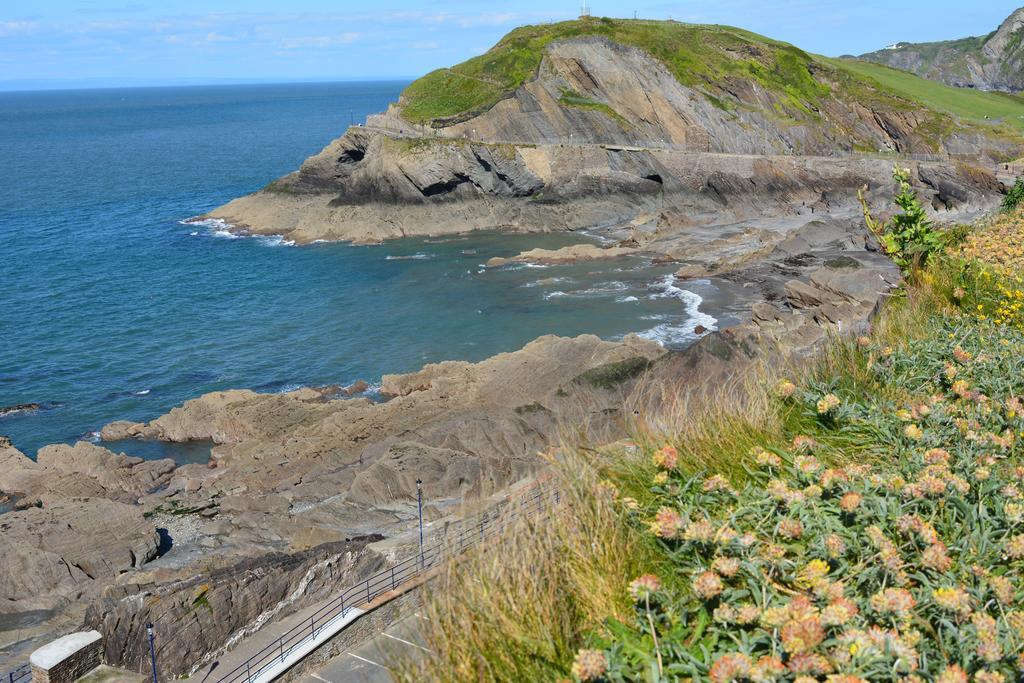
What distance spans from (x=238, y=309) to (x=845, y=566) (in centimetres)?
4967

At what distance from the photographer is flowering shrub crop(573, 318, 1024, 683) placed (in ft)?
14.6

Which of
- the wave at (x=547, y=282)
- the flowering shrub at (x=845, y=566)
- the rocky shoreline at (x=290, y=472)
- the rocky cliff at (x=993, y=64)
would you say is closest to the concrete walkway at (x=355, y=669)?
the rocky shoreline at (x=290, y=472)

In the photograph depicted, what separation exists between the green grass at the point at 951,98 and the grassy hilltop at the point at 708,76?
0.69ft

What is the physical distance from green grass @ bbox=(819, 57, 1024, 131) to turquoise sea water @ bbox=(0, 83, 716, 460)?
44.4 metres

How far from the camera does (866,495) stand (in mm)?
6043

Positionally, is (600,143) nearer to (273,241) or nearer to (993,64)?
(273,241)

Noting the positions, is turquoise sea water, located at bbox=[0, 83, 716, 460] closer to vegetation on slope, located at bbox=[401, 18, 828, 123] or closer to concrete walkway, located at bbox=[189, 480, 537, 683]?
concrete walkway, located at bbox=[189, 480, 537, 683]

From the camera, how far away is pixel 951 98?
90750 mm

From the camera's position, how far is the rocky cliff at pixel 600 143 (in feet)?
230

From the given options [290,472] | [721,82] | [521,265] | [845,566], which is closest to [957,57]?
[721,82]

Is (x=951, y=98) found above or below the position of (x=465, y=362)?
above

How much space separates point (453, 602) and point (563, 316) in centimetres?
4063

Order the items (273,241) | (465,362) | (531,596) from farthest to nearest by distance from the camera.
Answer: (273,241)
(465,362)
(531,596)

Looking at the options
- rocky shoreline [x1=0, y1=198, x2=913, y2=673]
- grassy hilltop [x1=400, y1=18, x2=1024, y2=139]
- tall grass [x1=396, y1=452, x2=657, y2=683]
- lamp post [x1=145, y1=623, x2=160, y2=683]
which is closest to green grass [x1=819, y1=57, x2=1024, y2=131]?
grassy hilltop [x1=400, y1=18, x2=1024, y2=139]
